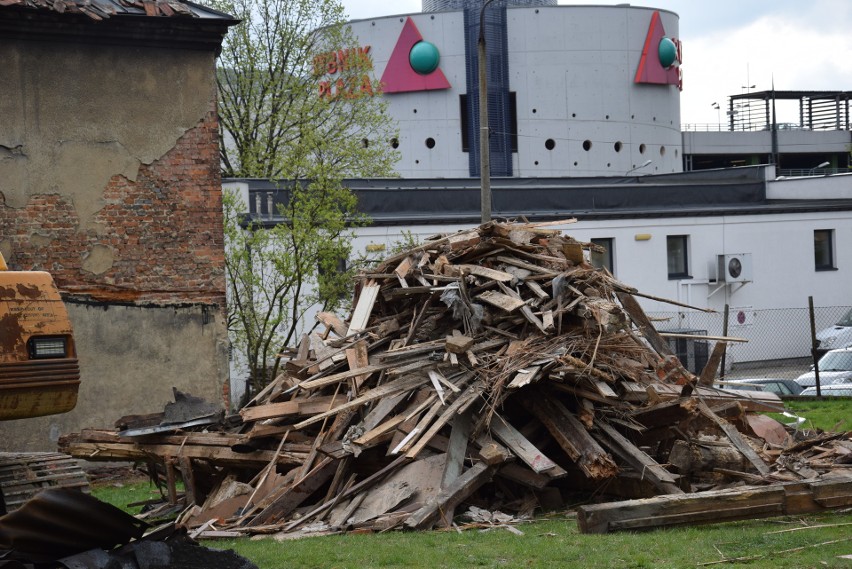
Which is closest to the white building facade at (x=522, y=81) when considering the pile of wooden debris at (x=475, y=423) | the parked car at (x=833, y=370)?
the parked car at (x=833, y=370)

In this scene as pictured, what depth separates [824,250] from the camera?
39219 mm

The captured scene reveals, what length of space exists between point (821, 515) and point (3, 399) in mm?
7250

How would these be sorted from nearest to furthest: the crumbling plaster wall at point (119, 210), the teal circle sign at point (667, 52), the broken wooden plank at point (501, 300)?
1. the broken wooden plank at point (501, 300)
2. the crumbling plaster wall at point (119, 210)
3. the teal circle sign at point (667, 52)

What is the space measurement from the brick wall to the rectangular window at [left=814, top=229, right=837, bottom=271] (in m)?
28.2

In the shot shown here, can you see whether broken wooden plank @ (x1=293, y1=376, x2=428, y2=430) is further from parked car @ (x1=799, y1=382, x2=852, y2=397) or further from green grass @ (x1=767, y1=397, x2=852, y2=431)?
parked car @ (x1=799, y1=382, x2=852, y2=397)

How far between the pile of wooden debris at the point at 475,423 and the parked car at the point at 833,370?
35.7 feet

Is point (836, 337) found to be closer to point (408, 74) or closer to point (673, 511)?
point (673, 511)

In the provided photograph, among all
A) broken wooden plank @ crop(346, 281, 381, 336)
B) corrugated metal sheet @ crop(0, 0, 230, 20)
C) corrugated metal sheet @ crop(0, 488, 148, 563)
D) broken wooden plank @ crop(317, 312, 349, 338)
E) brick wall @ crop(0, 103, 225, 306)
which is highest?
corrugated metal sheet @ crop(0, 0, 230, 20)

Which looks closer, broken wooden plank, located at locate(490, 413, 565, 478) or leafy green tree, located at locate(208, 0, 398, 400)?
broken wooden plank, located at locate(490, 413, 565, 478)

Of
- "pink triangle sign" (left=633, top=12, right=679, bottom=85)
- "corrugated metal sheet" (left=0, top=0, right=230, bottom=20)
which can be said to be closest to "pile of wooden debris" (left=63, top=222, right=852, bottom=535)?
"corrugated metal sheet" (left=0, top=0, right=230, bottom=20)

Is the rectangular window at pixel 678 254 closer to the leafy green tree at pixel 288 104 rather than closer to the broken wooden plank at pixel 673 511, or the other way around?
the leafy green tree at pixel 288 104

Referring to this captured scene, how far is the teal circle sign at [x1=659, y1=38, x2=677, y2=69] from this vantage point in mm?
53906

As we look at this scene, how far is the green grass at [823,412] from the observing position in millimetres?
17266

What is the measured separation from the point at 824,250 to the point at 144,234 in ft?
97.1
